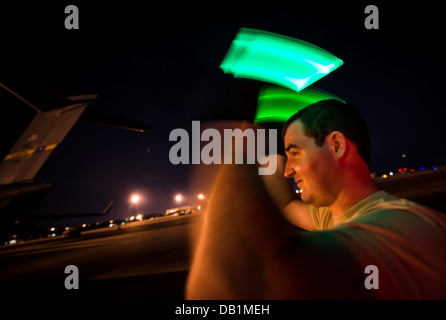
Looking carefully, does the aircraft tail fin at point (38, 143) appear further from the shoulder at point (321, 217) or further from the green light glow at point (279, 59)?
the shoulder at point (321, 217)

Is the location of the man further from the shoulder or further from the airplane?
the airplane

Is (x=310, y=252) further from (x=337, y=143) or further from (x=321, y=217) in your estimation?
(x=321, y=217)

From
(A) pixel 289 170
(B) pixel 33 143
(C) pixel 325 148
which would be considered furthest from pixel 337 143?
(B) pixel 33 143

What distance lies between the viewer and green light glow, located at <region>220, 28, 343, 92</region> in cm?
225

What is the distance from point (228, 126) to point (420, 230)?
1137 millimetres

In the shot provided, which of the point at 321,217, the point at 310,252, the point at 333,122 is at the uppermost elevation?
the point at 333,122

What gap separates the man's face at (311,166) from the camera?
1.52 metres

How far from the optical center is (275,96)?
2.10 meters

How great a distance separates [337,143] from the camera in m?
1.54

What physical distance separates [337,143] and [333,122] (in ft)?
0.47

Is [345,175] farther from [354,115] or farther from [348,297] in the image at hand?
[348,297]

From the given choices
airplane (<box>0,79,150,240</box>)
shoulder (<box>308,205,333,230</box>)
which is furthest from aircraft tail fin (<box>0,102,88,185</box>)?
shoulder (<box>308,205,333,230</box>)

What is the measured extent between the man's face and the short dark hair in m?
0.05
